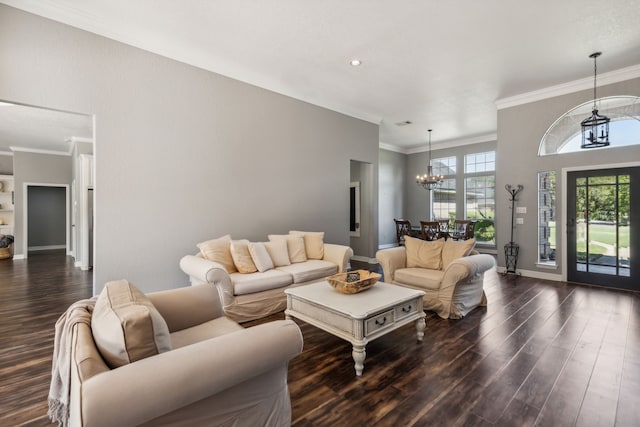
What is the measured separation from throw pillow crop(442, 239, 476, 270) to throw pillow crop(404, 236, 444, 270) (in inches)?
2.4

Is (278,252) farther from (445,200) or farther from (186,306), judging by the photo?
(445,200)

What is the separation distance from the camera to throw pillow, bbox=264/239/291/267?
409 cm

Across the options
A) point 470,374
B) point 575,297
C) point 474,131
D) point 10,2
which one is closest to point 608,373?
point 470,374

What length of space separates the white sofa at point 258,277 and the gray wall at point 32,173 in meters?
7.57

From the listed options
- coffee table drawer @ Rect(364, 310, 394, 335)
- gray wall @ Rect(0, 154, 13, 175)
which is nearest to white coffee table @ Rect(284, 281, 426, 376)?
coffee table drawer @ Rect(364, 310, 394, 335)

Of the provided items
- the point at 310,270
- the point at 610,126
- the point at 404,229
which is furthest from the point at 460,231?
the point at 310,270

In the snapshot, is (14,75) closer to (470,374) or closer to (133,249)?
(133,249)

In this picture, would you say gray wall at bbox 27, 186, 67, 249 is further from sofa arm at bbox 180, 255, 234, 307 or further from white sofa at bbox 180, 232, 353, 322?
sofa arm at bbox 180, 255, 234, 307

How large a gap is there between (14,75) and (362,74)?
413 centimetres

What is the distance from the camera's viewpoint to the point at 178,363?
1128 millimetres

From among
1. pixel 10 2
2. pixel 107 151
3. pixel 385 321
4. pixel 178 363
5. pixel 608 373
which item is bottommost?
pixel 608 373

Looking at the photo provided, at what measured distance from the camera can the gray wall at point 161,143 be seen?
3064 millimetres

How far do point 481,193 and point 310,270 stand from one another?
22.1 feet

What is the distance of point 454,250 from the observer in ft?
12.6
